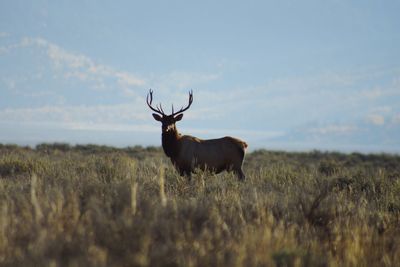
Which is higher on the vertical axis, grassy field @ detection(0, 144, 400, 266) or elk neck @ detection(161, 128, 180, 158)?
elk neck @ detection(161, 128, 180, 158)

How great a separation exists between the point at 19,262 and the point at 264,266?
74.6 inches

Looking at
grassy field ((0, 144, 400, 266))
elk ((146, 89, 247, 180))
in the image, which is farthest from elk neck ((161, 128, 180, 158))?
grassy field ((0, 144, 400, 266))

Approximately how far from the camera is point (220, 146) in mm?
10758

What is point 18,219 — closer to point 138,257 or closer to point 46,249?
point 46,249

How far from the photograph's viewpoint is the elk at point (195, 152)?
10.3 metres

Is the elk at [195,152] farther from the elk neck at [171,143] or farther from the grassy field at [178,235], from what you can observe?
the grassy field at [178,235]

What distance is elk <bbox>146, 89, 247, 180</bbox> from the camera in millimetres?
10305

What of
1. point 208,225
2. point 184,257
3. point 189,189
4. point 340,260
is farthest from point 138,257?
point 189,189

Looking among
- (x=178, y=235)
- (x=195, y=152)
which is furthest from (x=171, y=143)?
(x=178, y=235)

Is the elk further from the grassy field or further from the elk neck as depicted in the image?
the grassy field

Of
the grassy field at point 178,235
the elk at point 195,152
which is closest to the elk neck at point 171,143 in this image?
the elk at point 195,152

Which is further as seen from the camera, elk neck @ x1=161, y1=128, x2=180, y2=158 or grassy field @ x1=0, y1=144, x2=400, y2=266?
elk neck @ x1=161, y1=128, x2=180, y2=158

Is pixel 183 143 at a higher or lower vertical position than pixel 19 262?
higher

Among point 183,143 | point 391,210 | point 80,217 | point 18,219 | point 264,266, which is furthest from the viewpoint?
point 183,143
